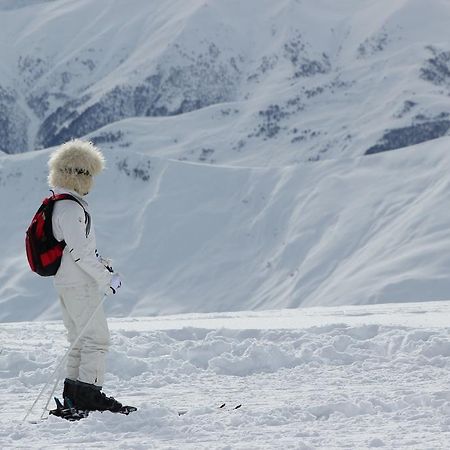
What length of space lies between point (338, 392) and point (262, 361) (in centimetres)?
182

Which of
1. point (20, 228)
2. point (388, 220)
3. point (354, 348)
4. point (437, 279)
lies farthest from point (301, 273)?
point (354, 348)

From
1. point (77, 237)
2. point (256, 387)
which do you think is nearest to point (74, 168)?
point (77, 237)

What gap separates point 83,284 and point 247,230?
292 feet

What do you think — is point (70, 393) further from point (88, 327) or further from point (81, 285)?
point (81, 285)

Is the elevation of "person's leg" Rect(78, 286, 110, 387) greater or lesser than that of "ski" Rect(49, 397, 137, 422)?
greater

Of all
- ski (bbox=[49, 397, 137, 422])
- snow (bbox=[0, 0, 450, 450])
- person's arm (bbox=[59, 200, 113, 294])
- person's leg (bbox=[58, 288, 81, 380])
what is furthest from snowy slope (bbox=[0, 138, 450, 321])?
person's arm (bbox=[59, 200, 113, 294])

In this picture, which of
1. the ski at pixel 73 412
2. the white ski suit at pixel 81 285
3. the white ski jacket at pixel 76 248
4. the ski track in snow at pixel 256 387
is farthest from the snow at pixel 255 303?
the white ski jacket at pixel 76 248

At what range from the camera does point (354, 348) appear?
416 inches

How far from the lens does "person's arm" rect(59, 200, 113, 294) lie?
7156mm

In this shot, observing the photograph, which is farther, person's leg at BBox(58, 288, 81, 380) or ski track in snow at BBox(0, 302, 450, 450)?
person's leg at BBox(58, 288, 81, 380)

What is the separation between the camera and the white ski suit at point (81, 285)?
718cm

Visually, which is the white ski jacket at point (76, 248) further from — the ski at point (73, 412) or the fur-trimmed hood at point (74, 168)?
the ski at point (73, 412)

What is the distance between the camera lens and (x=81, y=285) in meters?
7.40

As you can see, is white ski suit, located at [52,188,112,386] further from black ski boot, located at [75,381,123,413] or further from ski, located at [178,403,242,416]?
ski, located at [178,403,242,416]
